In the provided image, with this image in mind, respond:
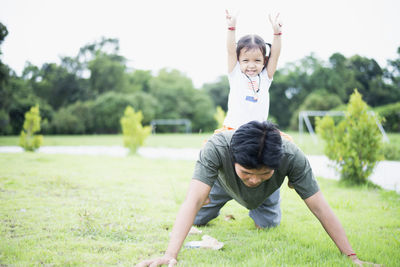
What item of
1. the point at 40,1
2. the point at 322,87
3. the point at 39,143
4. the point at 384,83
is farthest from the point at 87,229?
the point at 322,87

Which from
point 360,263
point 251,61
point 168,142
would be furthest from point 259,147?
point 168,142

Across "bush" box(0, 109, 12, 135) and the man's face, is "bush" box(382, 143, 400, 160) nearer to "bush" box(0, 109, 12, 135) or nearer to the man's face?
the man's face

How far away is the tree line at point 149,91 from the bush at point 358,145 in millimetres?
20588

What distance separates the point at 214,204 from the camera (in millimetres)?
3121

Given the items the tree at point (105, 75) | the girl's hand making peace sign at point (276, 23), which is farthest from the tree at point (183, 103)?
the girl's hand making peace sign at point (276, 23)

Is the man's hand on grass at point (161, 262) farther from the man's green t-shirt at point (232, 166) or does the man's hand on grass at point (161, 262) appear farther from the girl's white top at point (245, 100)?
the girl's white top at point (245, 100)

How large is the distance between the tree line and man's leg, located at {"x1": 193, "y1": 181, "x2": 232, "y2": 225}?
79.8 feet

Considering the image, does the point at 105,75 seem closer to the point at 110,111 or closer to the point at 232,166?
the point at 110,111

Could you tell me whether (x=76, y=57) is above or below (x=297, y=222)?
above

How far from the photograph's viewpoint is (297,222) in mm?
3436

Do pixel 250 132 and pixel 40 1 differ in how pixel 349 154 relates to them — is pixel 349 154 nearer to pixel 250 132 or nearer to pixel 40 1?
pixel 250 132

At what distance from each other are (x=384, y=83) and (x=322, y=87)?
17.8 meters

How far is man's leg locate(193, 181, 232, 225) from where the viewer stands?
301cm

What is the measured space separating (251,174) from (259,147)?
9.3 inches
